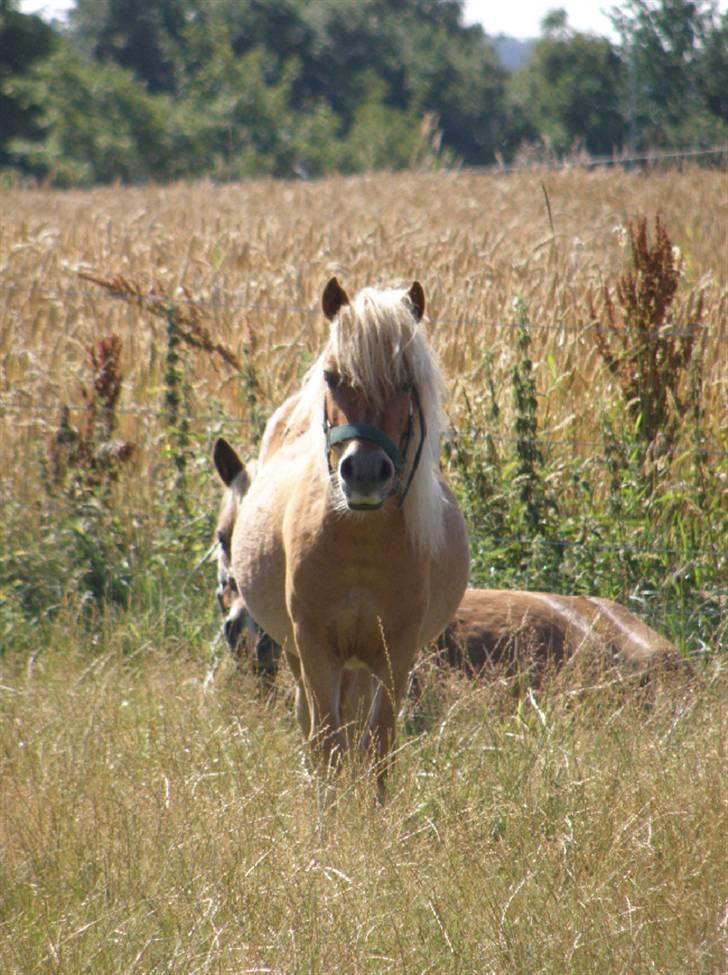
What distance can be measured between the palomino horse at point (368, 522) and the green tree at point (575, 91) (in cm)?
4890

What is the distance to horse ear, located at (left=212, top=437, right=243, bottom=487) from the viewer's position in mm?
5840

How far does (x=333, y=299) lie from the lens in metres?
4.27

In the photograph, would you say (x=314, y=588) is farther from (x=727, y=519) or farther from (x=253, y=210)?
(x=253, y=210)

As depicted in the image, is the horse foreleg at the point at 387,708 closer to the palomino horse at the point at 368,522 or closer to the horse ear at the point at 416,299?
the palomino horse at the point at 368,522

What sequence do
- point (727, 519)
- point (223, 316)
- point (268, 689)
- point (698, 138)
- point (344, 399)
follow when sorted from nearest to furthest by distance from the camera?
point (344, 399)
point (268, 689)
point (727, 519)
point (223, 316)
point (698, 138)

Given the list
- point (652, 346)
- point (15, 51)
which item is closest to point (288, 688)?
point (652, 346)

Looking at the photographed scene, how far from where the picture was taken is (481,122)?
79.6 metres

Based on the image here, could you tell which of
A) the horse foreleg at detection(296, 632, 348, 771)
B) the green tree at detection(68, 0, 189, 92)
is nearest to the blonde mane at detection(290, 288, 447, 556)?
the horse foreleg at detection(296, 632, 348, 771)

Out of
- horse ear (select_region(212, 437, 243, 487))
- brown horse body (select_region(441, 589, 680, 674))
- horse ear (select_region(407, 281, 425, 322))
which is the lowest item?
brown horse body (select_region(441, 589, 680, 674))

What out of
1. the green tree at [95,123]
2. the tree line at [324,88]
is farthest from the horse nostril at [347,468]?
the green tree at [95,123]

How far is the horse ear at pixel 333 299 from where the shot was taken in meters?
4.23

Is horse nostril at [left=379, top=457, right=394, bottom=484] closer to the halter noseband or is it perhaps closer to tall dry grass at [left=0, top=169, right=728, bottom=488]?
the halter noseband

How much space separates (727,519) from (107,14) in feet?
280

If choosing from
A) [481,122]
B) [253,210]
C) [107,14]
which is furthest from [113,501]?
[107,14]
